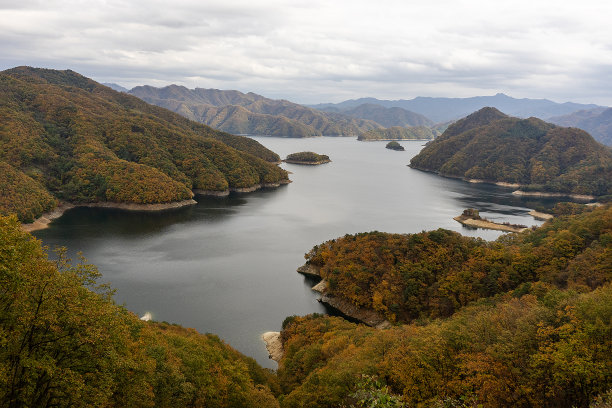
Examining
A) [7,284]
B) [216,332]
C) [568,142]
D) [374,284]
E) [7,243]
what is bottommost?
[216,332]

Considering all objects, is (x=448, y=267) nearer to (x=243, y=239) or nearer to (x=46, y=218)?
(x=243, y=239)

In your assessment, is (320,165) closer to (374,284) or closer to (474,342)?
(374,284)

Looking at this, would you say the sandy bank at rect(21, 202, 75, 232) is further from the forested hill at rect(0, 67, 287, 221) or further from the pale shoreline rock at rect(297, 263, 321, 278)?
the pale shoreline rock at rect(297, 263, 321, 278)

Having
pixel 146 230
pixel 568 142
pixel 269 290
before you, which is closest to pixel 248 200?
pixel 146 230

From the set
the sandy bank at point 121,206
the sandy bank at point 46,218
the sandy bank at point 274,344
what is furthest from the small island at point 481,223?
the sandy bank at point 46,218

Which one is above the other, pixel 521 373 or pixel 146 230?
pixel 521 373

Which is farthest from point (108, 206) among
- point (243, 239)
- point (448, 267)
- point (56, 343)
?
point (56, 343)

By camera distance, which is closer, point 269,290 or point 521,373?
point 521,373

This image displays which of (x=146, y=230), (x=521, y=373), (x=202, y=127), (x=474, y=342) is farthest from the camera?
(x=202, y=127)

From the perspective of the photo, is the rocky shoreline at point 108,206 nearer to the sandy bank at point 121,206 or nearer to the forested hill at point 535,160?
the sandy bank at point 121,206
